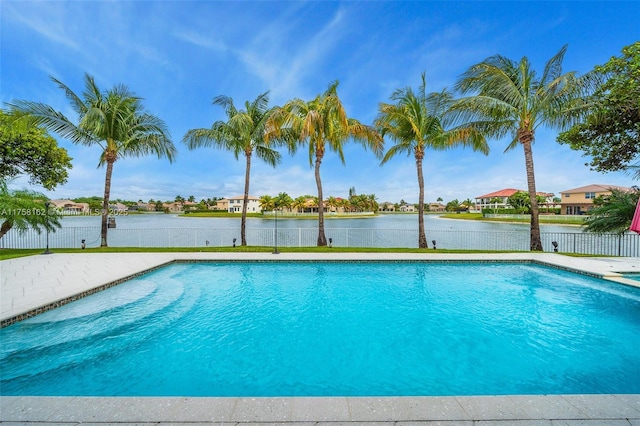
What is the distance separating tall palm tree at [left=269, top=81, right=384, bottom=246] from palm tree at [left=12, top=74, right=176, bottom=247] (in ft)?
19.0

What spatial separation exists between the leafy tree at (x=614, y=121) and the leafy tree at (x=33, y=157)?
2254 cm

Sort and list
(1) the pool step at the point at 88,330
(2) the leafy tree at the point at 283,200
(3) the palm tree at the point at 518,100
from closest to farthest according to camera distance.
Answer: (1) the pool step at the point at 88,330
(3) the palm tree at the point at 518,100
(2) the leafy tree at the point at 283,200

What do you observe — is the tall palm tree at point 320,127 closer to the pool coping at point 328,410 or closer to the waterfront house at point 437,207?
the pool coping at point 328,410

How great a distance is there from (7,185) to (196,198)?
374ft

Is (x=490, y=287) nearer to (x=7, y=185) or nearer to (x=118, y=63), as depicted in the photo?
(x=118, y=63)

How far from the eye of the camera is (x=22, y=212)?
1115 centimetres

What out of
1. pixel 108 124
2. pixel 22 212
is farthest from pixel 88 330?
pixel 22 212

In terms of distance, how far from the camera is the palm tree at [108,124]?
418 inches

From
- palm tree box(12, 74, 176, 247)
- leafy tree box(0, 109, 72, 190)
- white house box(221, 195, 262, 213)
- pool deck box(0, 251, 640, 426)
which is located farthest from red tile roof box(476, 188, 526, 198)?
leafy tree box(0, 109, 72, 190)

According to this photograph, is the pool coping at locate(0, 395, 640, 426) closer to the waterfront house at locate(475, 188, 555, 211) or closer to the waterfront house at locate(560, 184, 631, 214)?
the waterfront house at locate(560, 184, 631, 214)

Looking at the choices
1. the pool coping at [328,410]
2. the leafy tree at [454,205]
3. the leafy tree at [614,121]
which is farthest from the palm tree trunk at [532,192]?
the leafy tree at [454,205]

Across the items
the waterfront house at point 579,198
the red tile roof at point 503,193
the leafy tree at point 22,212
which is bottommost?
the leafy tree at point 22,212

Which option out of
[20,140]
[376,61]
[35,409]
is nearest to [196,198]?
[20,140]

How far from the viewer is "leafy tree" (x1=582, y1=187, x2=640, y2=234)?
1071cm
